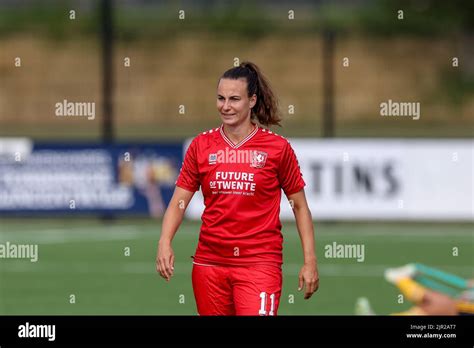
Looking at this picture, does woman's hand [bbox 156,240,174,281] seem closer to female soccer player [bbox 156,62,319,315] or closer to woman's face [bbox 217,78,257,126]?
female soccer player [bbox 156,62,319,315]

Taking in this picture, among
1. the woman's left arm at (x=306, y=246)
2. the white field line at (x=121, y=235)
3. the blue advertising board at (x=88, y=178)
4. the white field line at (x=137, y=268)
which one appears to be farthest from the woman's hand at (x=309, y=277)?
the blue advertising board at (x=88, y=178)

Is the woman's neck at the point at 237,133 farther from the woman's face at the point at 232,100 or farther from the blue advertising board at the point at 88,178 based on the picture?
the blue advertising board at the point at 88,178

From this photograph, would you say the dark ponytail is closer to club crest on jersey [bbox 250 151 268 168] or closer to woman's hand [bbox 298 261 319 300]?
Answer: club crest on jersey [bbox 250 151 268 168]

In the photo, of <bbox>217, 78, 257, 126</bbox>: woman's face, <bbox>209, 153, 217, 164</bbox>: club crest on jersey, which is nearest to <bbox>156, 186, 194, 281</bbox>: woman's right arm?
<bbox>209, 153, 217, 164</bbox>: club crest on jersey

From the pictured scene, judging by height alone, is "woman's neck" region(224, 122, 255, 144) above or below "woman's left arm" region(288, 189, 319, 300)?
above

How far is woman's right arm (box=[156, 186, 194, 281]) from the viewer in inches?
343

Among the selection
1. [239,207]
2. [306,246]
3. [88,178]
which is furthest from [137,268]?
[306,246]

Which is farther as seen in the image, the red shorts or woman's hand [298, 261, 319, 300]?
the red shorts

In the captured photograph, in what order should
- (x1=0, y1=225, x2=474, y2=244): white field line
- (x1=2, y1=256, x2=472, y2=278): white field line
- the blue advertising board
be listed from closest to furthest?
(x1=2, y1=256, x2=472, y2=278): white field line, (x1=0, y1=225, x2=474, y2=244): white field line, the blue advertising board

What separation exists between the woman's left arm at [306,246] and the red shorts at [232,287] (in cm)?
20

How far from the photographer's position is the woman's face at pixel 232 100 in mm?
8852

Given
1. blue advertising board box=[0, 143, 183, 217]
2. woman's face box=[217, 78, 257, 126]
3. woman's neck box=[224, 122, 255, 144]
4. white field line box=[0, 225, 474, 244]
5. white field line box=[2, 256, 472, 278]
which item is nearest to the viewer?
woman's face box=[217, 78, 257, 126]

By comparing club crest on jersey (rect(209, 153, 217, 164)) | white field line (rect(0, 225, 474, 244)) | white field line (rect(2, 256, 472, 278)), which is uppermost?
club crest on jersey (rect(209, 153, 217, 164))
